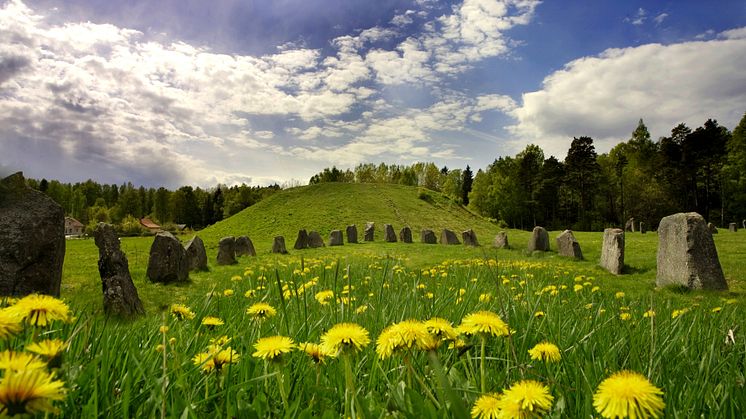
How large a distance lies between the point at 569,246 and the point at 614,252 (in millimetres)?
4623

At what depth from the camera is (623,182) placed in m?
61.6

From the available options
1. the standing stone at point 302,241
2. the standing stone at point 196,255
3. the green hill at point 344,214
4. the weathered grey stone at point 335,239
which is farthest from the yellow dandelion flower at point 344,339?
the green hill at point 344,214

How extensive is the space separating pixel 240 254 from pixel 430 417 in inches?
935

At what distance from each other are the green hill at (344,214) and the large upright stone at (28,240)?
90.0 feet

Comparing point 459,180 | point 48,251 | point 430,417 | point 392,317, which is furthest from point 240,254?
point 459,180

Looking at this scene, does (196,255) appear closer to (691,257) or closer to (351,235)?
(351,235)

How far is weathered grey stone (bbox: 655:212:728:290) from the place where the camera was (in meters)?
10.8

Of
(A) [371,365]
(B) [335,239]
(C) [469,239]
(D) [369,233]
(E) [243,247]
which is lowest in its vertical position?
(E) [243,247]

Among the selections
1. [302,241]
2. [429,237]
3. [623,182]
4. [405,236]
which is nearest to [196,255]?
[302,241]

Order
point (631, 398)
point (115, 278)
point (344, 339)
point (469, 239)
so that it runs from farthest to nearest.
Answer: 1. point (469, 239)
2. point (115, 278)
3. point (344, 339)
4. point (631, 398)

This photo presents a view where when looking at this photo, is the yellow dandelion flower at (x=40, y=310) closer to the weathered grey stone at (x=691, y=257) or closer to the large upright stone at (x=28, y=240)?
the large upright stone at (x=28, y=240)

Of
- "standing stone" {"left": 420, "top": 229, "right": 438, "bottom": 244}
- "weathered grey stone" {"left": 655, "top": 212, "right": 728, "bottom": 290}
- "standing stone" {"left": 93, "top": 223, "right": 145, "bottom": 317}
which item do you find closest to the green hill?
"standing stone" {"left": 420, "top": 229, "right": 438, "bottom": 244}

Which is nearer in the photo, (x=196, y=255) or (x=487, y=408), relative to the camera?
(x=487, y=408)

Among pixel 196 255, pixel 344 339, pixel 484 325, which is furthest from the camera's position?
pixel 196 255
